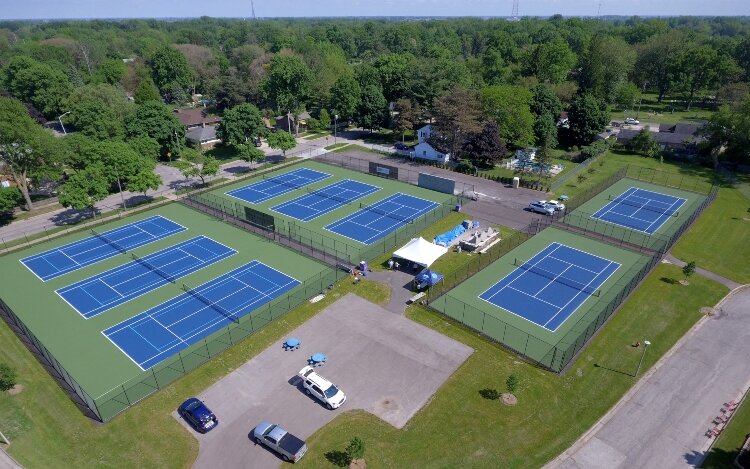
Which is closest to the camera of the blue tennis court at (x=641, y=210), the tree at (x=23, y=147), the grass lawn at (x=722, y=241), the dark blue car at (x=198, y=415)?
the dark blue car at (x=198, y=415)

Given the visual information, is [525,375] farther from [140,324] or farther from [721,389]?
[140,324]

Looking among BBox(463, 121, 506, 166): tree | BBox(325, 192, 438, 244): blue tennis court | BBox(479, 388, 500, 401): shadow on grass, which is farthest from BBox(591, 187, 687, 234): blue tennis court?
BBox(479, 388, 500, 401): shadow on grass

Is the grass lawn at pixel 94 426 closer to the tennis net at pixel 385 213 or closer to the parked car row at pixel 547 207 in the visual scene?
the tennis net at pixel 385 213

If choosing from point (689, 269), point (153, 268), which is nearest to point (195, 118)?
point (153, 268)

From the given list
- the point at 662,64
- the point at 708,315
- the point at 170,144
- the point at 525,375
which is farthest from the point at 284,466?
the point at 662,64

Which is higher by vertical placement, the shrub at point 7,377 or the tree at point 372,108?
the tree at point 372,108

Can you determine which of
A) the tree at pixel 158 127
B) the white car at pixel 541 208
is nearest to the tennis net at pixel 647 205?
the white car at pixel 541 208
